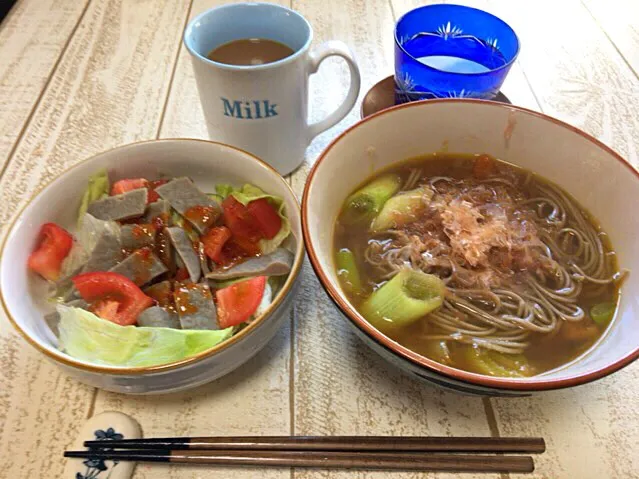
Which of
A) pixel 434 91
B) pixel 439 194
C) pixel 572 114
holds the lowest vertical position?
pixel 572 114

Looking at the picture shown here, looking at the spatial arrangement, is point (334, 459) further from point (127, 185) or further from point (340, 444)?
point (127, 185)

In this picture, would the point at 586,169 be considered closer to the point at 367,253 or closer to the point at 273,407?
the point at 367,253

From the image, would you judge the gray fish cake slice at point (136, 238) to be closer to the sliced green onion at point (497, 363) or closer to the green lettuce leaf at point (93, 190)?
the green lettuce leaf at point (93, 190)

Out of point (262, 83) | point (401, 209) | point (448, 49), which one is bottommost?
point (401, 209)

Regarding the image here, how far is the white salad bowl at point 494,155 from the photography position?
918 millimetres

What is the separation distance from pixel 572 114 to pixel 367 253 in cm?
100

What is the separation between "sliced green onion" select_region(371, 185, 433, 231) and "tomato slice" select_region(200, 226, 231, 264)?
339 millimetres

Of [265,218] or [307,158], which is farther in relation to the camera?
[307,158]

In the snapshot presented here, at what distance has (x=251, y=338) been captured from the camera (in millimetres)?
899

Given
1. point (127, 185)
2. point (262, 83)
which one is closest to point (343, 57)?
point (262, 83)

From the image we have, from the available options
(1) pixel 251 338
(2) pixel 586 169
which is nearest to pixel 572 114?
(2) pixel 586 169

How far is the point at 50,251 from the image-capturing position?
1.08 meters

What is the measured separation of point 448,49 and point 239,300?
0.99 metres

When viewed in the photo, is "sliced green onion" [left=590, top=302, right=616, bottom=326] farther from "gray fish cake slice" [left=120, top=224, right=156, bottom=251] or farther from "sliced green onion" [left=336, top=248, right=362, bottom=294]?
"gray fish cake slice" [left=120, top=224, right=156, bottom=251]
